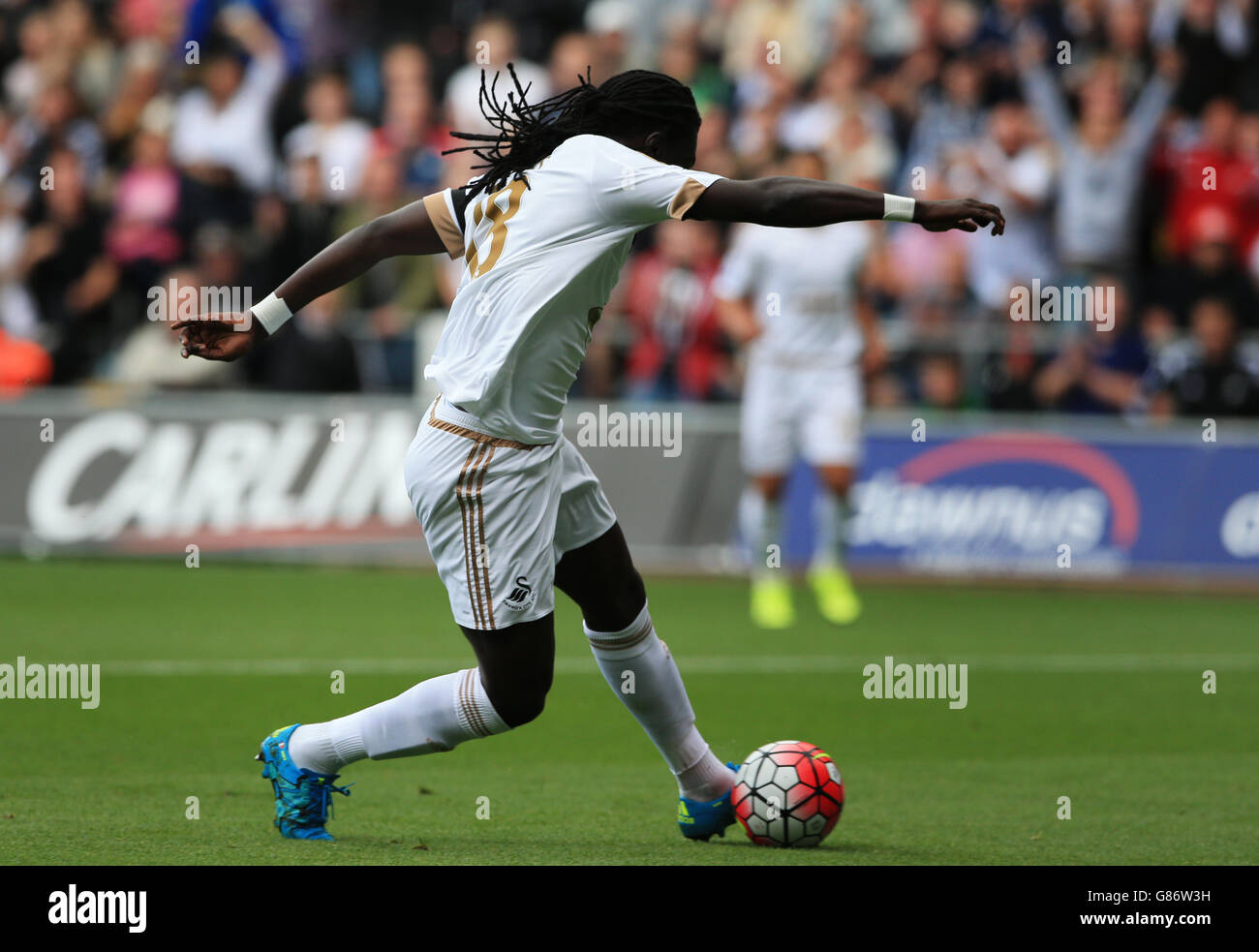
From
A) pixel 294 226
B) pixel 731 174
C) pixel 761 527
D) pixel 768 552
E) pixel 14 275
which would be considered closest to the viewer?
pixel 768 552

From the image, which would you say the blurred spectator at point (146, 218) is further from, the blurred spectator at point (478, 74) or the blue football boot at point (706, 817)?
the blue football boot at point (706, 817)

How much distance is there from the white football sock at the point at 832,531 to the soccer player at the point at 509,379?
7499 mm

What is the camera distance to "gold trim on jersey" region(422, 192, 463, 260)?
20.2 feet

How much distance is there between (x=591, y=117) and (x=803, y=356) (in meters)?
8.16

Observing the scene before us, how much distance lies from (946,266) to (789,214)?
11.7m

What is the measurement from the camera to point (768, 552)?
44.1 feet

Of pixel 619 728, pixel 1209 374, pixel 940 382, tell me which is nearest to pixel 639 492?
pixel 940 382

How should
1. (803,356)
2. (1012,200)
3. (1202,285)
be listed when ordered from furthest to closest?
(1012,200), (1202,285), (803,356)

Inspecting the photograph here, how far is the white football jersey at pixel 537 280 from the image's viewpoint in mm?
5777

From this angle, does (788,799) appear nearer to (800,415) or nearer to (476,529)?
(476,529)

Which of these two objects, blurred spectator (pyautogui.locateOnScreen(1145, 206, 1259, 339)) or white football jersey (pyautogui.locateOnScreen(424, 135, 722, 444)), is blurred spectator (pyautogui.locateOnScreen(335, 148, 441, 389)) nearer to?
blurred spectator (pyautogui.locateOnScreen(1145, 206, 1259, 339))

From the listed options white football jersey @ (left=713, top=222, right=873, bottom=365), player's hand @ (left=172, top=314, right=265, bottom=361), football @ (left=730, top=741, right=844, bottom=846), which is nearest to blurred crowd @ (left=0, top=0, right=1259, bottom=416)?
white football jersey @ (left=713, top=222, right=873, bottom=365)
